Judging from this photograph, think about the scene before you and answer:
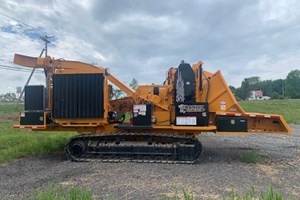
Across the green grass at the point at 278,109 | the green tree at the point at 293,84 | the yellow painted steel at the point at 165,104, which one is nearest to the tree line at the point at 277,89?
the green tree at the point at 293,84

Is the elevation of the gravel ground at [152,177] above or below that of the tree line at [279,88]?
below

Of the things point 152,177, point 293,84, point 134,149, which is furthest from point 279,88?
point 152,177

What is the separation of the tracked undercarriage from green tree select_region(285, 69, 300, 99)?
11181cm

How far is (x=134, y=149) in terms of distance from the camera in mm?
8172

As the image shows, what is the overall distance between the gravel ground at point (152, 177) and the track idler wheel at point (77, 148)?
0.98ft

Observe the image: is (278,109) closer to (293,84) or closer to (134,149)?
(134,149)

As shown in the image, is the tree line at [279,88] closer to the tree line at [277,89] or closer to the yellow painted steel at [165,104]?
the tree line at [277,89]

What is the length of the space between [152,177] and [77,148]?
9.38 feet

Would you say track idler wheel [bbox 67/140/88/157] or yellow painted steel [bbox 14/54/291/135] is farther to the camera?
yellow painted steel [bbox 14/54/291/135]

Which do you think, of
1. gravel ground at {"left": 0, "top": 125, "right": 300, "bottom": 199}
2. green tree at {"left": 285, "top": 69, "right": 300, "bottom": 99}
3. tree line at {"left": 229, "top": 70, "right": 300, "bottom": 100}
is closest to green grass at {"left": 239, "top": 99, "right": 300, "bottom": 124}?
gravel ground at {"left": 0, "top": 125, "right": 300, "bottom": 199}

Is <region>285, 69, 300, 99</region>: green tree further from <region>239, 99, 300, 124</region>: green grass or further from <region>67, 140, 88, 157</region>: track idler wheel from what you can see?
<region>67, 140, 88, 157</region>: track idler wheel

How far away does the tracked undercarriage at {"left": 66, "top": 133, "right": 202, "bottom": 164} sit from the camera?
8.09 meters

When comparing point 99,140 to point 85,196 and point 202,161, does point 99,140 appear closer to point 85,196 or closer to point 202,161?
point 202,161

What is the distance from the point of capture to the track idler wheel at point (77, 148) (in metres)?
8.23
